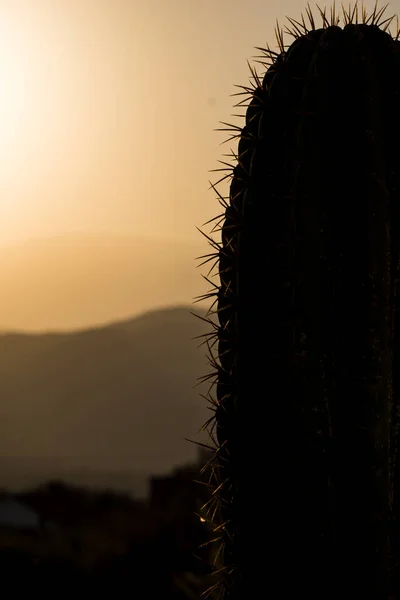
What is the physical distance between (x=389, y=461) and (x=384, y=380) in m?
0.26

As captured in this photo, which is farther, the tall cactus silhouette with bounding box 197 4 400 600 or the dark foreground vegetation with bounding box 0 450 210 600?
the dark foreground vegetation with bounding box 0 450 210 600

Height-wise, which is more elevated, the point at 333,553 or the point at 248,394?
the point at 248,394

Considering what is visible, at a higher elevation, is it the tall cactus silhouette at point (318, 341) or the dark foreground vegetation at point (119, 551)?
the tall cactus silhouette at point (318, 341)

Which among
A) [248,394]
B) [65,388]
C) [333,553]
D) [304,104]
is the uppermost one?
[304,104]

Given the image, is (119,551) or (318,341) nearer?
(318,341)

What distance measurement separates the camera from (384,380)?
87.7 inches

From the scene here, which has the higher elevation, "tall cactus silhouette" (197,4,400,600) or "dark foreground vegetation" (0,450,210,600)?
"tall cactus silhouette" (197,4,400,600)

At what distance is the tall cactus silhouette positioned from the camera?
224 cm

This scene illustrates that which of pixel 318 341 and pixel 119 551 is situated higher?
pixel 318 341

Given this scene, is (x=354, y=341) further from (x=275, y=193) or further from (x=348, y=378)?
(x=275, y=193)

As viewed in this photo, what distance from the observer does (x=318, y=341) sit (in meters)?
2.27

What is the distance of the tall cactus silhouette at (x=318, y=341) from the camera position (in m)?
2.24

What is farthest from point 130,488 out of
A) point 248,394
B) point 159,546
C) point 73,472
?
point 248,394

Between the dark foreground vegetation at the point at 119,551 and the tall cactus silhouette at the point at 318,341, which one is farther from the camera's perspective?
the dark foreground vegetation at the point at 119,551
